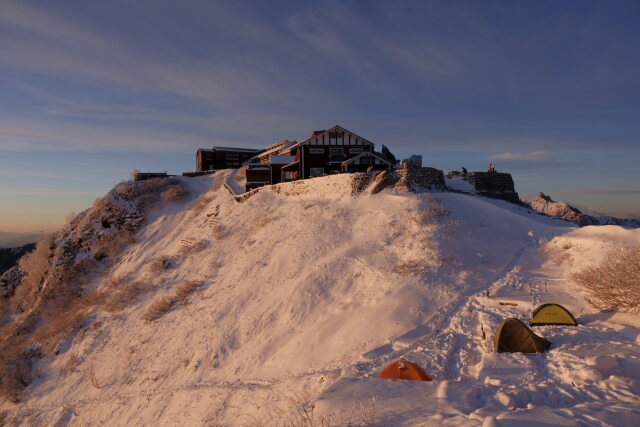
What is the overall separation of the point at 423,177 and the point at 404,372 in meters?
19.6

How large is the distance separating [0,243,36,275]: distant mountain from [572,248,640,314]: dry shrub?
10260cm

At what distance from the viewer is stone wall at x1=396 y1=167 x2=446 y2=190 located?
2566 centimetres

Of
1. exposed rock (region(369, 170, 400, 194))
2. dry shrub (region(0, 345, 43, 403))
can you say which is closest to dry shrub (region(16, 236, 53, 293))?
dry shrub (region(0, 345, 43, 403))

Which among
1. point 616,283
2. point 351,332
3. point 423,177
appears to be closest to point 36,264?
point 351,332

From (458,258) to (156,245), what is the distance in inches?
1138

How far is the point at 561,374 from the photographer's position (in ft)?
27.1

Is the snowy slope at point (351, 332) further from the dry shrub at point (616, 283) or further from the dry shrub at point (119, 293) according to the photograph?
the dry shrub at point (119, 293)

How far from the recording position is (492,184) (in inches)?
1302

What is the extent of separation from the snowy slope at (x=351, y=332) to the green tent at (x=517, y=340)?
32cm

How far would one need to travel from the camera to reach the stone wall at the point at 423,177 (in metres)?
25.7

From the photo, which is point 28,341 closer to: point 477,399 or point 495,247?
point 477,399

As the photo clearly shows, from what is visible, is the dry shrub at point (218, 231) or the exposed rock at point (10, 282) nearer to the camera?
the dry shrub at point (218, 231)

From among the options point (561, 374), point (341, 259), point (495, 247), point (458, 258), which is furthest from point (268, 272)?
point (561, 374)

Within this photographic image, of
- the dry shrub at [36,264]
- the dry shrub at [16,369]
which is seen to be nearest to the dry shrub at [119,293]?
the dry shrub at [16,369]
